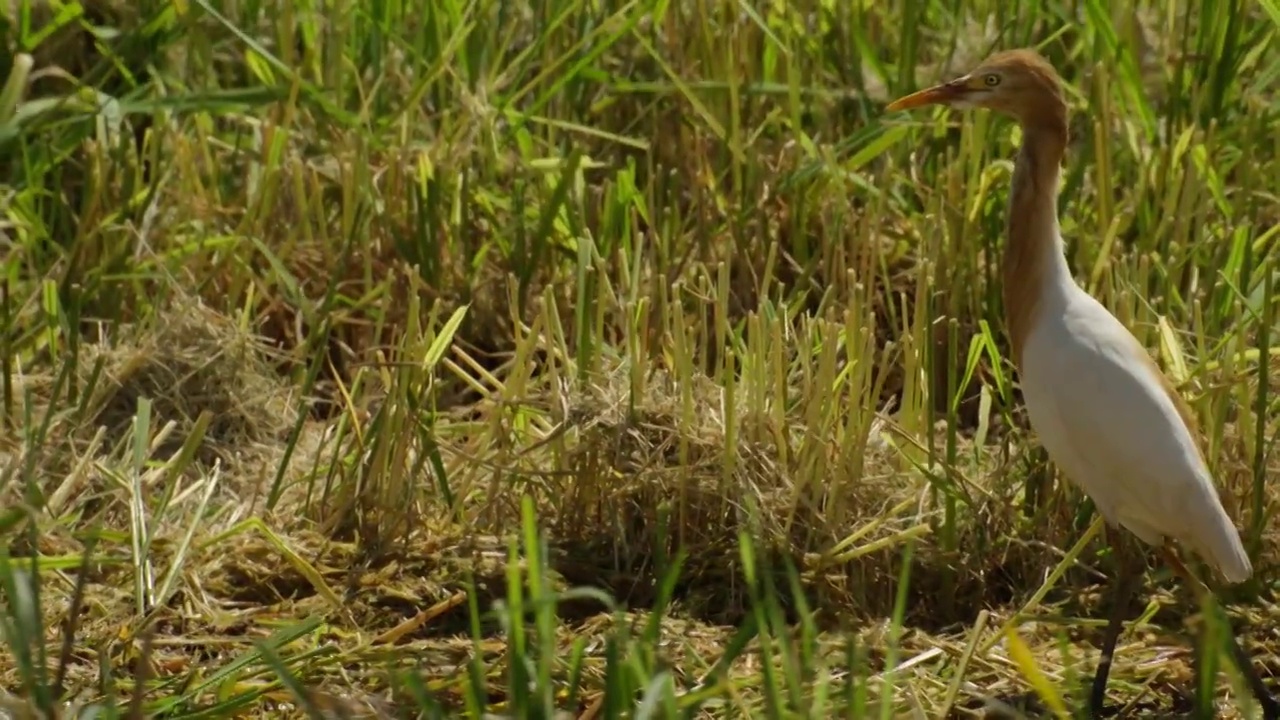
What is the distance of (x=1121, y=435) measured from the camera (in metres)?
2.74

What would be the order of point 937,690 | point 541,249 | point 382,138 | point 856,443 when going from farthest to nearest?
point 382,138 < point 541,249 < point 856,443 < point 937,690

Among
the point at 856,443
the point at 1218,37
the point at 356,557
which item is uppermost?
the point at 1218,37

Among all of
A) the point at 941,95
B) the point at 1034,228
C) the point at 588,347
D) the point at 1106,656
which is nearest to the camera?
the point at 1106,656

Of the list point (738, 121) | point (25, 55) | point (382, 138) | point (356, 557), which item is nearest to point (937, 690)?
point (356, 557)

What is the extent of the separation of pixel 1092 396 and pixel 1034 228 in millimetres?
284

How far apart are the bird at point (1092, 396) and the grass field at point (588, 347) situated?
0.33ft

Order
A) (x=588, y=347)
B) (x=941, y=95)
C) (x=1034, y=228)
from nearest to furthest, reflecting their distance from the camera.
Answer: (x=1034, y=228)
(x=941, y=95)
(x=588, y=347)

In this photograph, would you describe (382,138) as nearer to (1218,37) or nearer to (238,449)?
(238,449)

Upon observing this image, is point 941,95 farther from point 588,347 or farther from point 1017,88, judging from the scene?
point 588,347

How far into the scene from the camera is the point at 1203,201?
3.60 meters

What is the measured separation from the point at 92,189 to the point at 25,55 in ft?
1.06

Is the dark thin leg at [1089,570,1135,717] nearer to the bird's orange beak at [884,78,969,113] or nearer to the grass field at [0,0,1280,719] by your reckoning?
the grass field at [0,0,1280,719]

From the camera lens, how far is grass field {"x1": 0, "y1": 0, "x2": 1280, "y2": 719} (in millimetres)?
2736

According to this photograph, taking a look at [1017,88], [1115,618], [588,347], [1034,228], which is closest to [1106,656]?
[1115,618]
